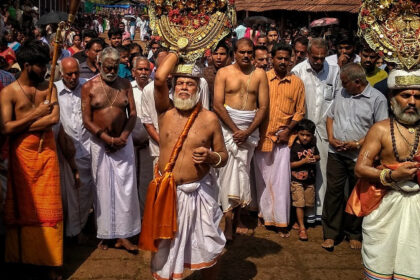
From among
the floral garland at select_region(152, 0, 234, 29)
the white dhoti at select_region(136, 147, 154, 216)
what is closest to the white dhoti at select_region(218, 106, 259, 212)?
the white dhoti at select_region(136, 147, 154, 216)

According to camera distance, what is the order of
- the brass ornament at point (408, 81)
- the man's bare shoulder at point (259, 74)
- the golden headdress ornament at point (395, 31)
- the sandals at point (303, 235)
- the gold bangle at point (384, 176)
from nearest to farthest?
the gold bangle at point (384, 176), the brass ornament at point (408, 81), the golden headdress ornament at point (395, 31), the man's bare shoulder at point (259, 74), the sandals at point (303, 235)

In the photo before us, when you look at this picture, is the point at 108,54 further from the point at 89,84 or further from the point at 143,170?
the point at 143,170

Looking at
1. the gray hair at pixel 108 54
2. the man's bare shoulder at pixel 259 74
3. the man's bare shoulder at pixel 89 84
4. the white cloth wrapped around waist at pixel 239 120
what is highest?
the gray hair at pixel 108 54

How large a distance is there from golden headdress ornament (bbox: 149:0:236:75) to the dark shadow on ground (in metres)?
2.31

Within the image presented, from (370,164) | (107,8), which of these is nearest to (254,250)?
(370,164)

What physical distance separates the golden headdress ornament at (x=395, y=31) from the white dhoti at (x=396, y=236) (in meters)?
0.93

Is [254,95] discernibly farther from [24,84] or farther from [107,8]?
[107,8]

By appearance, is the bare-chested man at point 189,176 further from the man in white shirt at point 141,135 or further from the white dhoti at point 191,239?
the man in white shirt at point 141,135

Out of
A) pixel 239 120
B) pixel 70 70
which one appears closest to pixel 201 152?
pixel 239 120

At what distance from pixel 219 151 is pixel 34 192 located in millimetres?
1799

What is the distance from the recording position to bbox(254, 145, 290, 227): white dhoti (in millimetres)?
6062

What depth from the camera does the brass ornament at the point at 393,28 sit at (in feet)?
13.4

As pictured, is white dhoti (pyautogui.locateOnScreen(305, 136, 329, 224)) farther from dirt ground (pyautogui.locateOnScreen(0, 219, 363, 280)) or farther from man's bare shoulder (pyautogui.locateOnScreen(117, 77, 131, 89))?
man's bare shoulder (pyautogui.locateOnScreen(117, 77, 131, 89))

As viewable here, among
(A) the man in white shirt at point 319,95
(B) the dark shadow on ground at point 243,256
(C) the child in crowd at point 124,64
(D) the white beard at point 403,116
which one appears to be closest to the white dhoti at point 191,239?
(B) the dark shadow on ground at point 243,256
